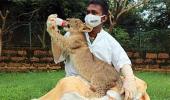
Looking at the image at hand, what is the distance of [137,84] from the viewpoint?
4504mm

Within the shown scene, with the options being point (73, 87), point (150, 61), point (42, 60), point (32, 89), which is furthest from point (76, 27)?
point (150, 61)

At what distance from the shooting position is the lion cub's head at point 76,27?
15.8 ft

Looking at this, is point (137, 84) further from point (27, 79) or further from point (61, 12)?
point (61, 12)

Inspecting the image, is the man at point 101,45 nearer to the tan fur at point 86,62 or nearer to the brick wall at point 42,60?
the tan fur at point 86,62

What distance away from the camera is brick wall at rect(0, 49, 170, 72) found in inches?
637

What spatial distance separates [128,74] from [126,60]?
0.62ft

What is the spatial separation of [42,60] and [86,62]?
11.9 meters

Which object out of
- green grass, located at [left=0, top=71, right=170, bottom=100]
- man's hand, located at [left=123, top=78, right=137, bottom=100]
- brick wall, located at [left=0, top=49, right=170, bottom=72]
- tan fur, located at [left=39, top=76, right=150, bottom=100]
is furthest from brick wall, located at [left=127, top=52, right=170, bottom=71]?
man's hand, located at [left=123, top=78, right=137, bottom=100]

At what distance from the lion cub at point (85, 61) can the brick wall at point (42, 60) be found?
1144 centimetres

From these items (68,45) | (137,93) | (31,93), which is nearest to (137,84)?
(137,93)

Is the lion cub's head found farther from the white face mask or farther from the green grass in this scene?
the green grass

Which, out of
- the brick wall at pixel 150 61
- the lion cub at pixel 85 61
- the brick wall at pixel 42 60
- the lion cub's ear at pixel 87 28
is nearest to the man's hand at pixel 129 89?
the lion cub at pixel 85 61

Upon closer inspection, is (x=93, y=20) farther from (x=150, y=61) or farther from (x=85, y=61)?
(x=150, y=61)

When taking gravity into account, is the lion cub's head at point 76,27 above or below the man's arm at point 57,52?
above
